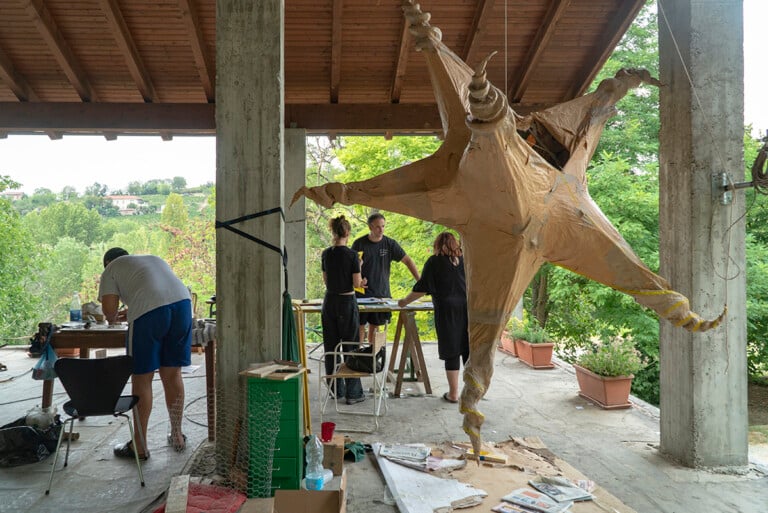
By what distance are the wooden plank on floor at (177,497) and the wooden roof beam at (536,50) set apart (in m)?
6.15

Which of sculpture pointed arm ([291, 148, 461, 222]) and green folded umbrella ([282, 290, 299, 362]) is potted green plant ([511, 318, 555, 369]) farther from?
sculpture pointed arm ([291, 148, 461, 222])

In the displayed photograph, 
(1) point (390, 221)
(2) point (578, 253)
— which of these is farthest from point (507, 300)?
(1) point (390, 221)

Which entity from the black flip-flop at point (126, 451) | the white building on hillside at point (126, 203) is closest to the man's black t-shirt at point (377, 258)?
the black flip-flop at point (126, 451)

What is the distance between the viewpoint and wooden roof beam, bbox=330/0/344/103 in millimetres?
6195

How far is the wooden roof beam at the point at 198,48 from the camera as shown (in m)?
6.14

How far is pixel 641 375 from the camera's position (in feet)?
35.9

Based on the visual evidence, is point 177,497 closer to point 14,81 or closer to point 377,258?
point 377,258

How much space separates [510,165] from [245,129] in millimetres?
2513

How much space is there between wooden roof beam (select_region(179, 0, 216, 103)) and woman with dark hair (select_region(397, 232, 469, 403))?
339 cm

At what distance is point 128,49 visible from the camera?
256 inches

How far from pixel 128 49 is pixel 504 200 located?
624 centimetres

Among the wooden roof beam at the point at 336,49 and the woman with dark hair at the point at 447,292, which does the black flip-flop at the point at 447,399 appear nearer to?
the woman with dark hair at the point at 447,292

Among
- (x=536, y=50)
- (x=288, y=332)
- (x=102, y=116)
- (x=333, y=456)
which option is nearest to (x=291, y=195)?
(x=102, y=116)

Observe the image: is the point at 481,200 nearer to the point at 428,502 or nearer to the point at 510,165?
the point at 510,165
